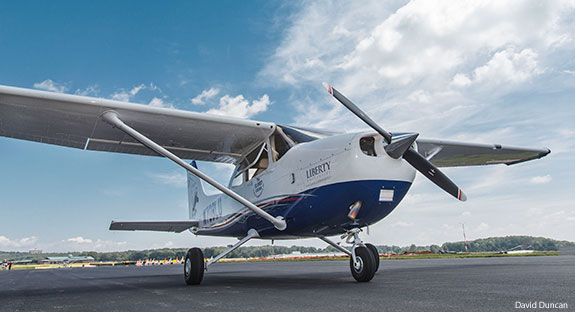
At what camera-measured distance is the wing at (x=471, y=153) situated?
1172 cm

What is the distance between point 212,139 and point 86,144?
3139mm

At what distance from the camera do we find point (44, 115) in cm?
814

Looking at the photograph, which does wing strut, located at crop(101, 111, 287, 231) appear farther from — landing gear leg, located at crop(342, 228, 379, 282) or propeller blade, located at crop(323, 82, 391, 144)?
propeller blade, located at crop(323, 82, 391, 144)

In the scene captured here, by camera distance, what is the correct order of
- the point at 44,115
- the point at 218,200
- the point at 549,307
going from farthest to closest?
the point at 218,200
the point at 44,115
the point at 549,307

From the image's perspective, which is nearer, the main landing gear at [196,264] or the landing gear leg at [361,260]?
the landing gear leg at [361,260]

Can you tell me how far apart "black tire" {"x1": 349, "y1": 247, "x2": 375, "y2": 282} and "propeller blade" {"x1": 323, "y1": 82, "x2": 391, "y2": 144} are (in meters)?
2.14

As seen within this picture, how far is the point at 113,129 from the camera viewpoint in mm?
Result: 9188

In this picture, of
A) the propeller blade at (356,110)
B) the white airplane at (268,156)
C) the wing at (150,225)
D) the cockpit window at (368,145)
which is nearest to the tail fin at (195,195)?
the wing at (150,225)

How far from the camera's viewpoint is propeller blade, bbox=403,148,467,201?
7515 mm

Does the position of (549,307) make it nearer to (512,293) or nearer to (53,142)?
(512,293)

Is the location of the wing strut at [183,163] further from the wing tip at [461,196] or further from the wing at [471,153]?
the wing at [471,153]

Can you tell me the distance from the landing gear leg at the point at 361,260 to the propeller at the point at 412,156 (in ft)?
5.64

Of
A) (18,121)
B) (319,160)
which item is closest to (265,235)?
(319,160)

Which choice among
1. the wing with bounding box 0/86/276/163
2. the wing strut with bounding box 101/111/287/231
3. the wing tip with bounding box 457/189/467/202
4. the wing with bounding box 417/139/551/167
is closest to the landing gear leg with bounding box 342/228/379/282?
the wing strut with bounding box 101/111/287/231
